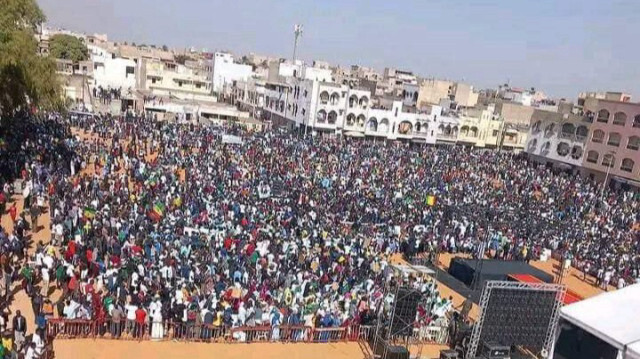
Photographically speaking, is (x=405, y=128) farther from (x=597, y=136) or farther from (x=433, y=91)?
(x=597, y=136)

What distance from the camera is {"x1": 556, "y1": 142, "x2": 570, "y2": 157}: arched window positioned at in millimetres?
53709

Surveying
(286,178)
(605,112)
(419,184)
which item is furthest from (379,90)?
(286,178)

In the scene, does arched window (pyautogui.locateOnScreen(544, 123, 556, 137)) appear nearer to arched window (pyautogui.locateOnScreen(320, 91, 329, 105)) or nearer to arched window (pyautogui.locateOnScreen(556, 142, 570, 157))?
arched window (pyautogui.locateOnScreen(556, 142, 570, 157))

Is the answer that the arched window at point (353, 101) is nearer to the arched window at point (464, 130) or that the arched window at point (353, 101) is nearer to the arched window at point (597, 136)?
the arched window at point (464, 130)

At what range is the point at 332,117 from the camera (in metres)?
54.8

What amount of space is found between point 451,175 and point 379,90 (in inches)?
1537

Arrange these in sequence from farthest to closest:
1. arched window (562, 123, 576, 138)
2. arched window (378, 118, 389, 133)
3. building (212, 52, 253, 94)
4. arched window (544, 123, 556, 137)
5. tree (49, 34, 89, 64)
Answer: building (212, 52, 253, 94) → tree (49, 34, 89, 64) → arched window (378, 118, 389, 133) → arched window (544, 123, 556, 137) → arched window (562, 123, 576, 138)

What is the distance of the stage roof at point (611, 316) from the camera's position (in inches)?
287

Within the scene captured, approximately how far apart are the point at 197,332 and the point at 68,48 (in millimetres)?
67286

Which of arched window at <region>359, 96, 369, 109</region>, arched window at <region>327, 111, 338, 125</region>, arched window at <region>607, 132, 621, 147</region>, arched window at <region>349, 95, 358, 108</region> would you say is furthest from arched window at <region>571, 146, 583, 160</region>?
arched window at <region>327, 111, 338, 125</region>

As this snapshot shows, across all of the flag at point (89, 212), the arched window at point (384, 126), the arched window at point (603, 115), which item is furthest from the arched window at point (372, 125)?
the flag at point (89, 212)

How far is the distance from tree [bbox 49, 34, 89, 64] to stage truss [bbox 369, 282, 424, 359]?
65146 mm

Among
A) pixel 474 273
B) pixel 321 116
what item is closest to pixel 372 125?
pixel 321 116

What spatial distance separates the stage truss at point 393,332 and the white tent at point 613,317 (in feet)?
20.0
